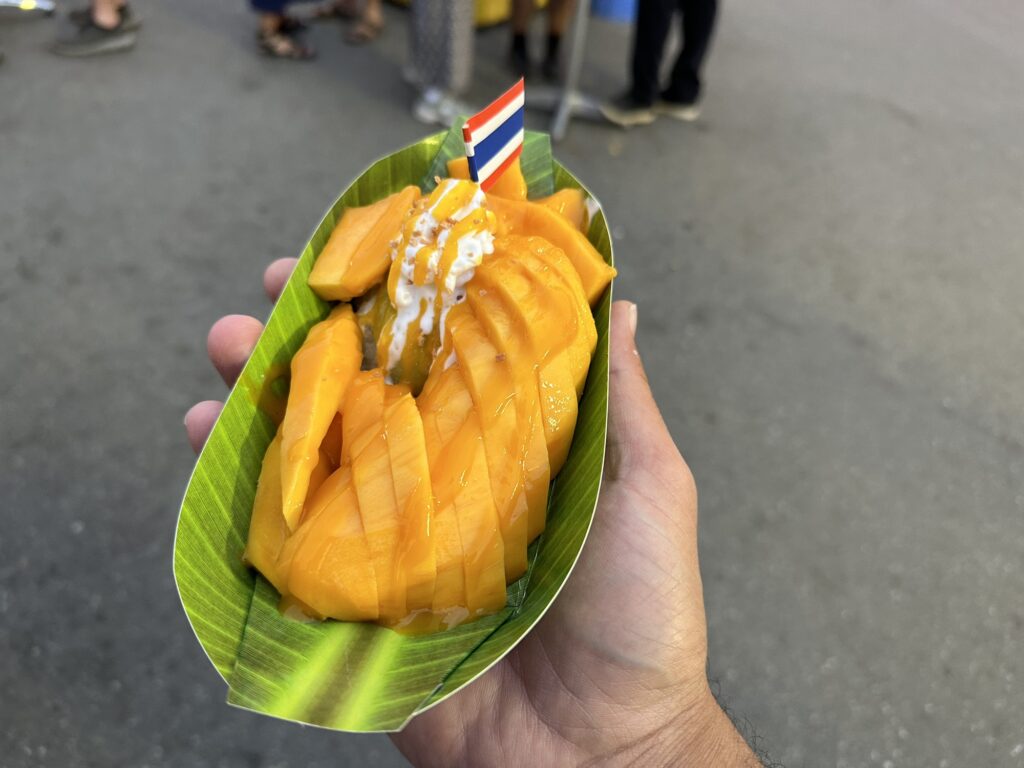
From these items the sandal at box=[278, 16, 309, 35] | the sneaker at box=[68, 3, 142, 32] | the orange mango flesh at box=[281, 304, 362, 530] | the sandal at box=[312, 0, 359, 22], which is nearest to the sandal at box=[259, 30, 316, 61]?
the sandal at box=[278, 16, 309, 35]

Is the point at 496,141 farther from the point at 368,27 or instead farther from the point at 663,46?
the point at 368,27

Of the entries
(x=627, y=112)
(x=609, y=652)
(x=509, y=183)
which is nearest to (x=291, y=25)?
(x=627, y=112)

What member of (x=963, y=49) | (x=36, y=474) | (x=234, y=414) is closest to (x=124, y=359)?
(x=36, y=474)

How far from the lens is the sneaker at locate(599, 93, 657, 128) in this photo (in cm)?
508

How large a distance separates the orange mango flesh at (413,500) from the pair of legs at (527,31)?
450 cm

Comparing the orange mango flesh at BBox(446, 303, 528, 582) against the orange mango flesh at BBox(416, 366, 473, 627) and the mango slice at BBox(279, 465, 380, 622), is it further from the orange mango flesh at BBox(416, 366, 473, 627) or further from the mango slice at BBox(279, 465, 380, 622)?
the mango slice at BBox(279, 465, 380, 622)

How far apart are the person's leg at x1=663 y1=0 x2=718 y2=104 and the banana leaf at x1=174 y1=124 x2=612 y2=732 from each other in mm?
3730

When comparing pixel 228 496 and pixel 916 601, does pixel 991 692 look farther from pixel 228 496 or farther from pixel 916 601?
pixel 228 496

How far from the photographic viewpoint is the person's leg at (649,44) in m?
4.64

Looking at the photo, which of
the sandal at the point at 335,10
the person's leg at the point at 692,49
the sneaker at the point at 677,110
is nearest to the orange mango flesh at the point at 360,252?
the person's leg at the point at 692,49

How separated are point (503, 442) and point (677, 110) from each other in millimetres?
4375

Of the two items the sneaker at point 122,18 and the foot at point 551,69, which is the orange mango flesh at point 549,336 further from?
the sneaker at point 122,18

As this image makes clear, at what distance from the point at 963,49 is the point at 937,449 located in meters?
5.22

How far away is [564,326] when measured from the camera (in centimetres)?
175
